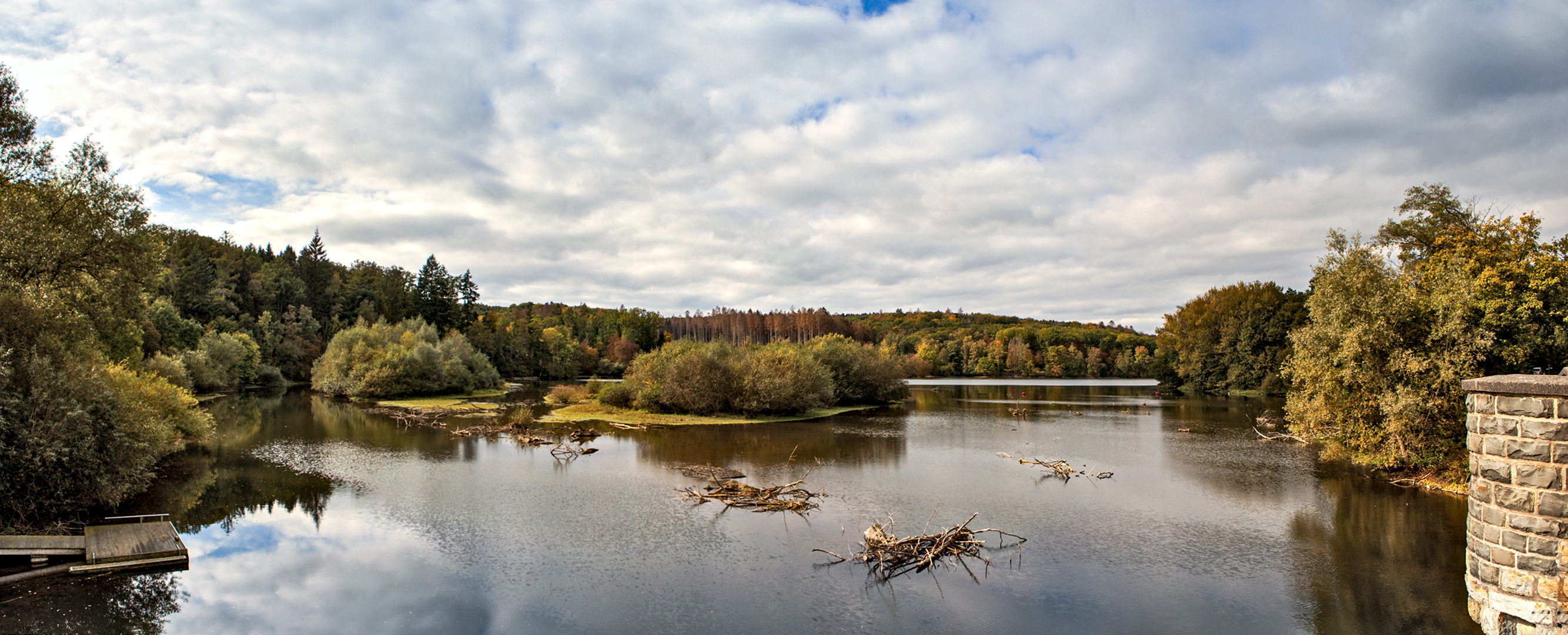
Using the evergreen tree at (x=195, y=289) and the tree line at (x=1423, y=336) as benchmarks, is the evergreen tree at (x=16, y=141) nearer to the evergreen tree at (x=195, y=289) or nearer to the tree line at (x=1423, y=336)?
the tree line at (x=1423, y=336)

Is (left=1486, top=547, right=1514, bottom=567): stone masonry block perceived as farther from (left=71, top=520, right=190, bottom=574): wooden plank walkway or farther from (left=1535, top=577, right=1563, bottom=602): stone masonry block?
(left=71, top=520, right=190, bottom=574): wooden plank walkway

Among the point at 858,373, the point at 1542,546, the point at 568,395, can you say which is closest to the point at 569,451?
the point at 568,395

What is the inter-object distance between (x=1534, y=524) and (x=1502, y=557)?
21.0 inches

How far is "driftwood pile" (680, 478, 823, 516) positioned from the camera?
56.4 feet

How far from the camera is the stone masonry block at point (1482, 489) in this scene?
8250 mm

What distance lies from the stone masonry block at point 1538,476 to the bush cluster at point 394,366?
5677 cm

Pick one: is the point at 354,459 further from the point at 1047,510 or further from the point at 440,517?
the point at 1047,510

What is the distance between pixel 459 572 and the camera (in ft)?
39.5

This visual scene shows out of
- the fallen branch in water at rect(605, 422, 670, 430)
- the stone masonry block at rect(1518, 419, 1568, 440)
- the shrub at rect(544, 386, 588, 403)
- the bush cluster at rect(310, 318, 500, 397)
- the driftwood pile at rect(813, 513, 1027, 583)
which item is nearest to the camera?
the stone masonry block at rect(1518, 419, 1568, 440)

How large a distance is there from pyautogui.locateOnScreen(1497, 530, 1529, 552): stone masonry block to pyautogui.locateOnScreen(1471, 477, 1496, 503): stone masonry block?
401 mm

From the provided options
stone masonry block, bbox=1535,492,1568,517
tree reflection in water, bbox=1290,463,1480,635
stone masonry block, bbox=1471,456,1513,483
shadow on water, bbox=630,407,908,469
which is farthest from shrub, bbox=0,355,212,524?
stone masonry block, bbox=1535,492,1568,517

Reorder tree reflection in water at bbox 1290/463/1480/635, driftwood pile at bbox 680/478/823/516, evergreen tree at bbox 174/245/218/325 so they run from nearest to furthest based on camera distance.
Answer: tree reflection in water at bbox 1290/463/1480/635
driftwood pile at bbox 680/478/823/516
evergreen tree at bbox 174/245/218/325

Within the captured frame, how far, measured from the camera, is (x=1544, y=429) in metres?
7.68

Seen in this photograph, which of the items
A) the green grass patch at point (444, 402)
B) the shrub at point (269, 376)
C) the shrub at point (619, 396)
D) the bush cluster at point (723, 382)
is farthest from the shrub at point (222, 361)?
the bush cluster at point (723, 382)
